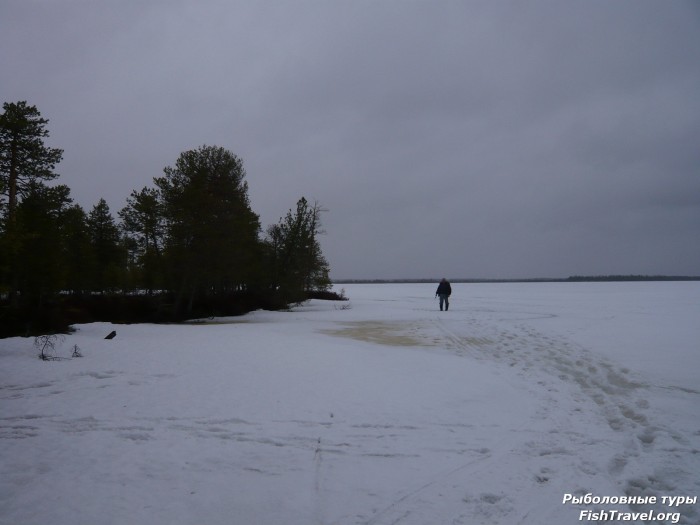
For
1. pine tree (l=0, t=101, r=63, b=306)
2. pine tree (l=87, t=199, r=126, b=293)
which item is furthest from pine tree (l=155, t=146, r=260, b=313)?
pine tree (l=87, t=199, r=126, b=293)

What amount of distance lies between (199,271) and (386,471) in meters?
18.8

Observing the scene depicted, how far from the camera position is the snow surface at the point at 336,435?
393 centimetres

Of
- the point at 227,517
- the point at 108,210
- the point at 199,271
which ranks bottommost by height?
the point at 227,517

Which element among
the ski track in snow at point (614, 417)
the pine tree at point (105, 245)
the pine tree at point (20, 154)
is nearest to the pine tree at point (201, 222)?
the pine tree at point (20, 154)

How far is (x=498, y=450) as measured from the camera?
516 cm

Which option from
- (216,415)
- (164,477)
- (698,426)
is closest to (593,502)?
(698,426)

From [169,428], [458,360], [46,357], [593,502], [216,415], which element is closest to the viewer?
[593,502]

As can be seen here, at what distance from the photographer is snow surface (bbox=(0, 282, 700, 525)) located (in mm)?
3926

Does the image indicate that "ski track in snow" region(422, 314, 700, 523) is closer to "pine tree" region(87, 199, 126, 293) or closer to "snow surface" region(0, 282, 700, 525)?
"snow surface" region(0, 282, 700, 525)

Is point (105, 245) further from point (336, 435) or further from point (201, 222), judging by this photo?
point (336, 435)

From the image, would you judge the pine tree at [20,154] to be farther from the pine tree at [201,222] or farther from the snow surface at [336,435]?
the snow surface at [336,435]

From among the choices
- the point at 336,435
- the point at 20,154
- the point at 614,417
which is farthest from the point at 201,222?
the point at 614,417

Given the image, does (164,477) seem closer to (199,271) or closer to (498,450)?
(498,450)

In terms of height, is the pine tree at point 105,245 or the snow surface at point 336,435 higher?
the pine tree at point 105,245
